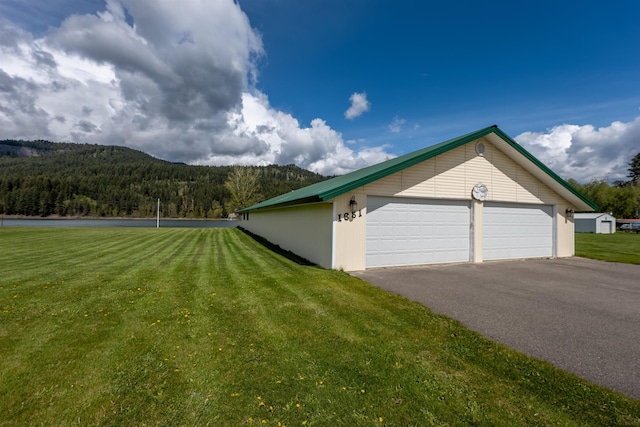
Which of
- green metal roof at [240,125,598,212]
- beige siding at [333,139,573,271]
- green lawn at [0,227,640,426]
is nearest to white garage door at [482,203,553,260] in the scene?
beige siding at [333,139,573,271]

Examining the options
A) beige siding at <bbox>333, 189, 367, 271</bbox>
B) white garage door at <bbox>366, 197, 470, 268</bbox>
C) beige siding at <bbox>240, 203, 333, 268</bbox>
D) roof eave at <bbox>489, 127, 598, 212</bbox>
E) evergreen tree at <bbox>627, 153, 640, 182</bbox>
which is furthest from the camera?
evergreen tree at <bbox>627, 153, 640, 182</bbox>

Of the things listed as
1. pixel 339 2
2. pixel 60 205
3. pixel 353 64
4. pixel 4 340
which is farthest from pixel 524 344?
pixel 60 205

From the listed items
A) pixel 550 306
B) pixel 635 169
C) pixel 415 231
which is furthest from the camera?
pixel 635 169

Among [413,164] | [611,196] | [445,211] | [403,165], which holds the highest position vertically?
[611,196]

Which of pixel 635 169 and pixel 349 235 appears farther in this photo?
pixel 635 169

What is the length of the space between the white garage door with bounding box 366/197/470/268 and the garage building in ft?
0.11

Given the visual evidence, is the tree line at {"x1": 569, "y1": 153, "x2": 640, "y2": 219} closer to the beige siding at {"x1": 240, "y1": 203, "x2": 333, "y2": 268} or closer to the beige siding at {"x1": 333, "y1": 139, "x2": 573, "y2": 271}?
the beige siding at {"x1": 333, "y1": 139, "x2": 573, "y2": 271}

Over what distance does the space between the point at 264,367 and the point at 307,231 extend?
7.36 metres

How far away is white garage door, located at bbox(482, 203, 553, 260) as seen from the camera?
10711 mm

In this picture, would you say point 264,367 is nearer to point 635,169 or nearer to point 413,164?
point 413,164

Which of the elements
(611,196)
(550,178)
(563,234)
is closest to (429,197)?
(550,178)

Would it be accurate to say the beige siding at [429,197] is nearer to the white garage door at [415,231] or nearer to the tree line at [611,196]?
the white garage door at [415,231]

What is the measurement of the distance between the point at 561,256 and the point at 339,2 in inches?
535

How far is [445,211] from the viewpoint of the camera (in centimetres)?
1006
